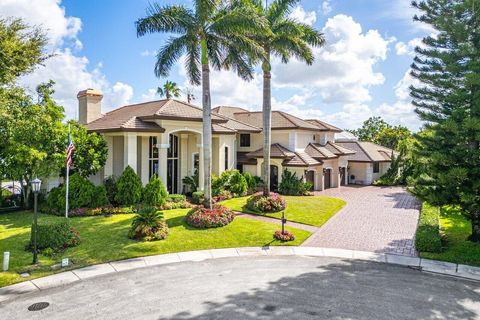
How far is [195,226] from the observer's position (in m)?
16.8

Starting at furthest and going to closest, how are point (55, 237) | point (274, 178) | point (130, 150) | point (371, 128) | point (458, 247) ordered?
point (371, 128), point (274, 178), point (130, 150), point (458, 247), point (55, 237)

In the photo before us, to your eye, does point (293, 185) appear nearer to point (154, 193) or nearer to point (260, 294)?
point (154, 193)

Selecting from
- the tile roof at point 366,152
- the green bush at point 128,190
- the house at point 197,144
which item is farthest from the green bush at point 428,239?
the tile roof at point 366,152

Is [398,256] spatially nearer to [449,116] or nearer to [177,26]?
[449,116]

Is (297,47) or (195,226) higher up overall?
(297,47)

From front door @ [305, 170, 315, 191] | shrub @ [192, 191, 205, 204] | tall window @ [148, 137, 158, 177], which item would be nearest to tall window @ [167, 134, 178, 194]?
tall window @ [148, 137, 158, 177]

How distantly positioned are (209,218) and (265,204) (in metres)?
4.84

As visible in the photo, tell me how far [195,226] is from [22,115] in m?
11.3

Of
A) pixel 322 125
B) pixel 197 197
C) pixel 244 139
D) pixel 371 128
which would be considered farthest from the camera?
pixel 371 128

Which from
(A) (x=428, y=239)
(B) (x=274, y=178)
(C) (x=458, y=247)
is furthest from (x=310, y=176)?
(A) (x=428, y=239)

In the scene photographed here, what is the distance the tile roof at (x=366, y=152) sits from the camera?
37306 mm

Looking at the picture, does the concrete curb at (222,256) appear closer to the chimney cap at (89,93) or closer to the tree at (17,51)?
the tree at (17,51)

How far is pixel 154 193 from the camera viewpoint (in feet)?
67.3

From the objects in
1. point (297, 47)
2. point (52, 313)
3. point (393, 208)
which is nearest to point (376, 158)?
point (393, 208)
